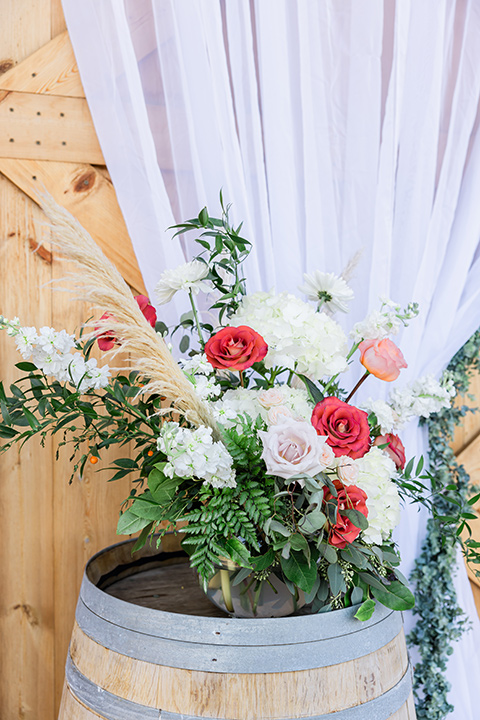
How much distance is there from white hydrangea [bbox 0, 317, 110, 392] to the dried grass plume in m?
0.16

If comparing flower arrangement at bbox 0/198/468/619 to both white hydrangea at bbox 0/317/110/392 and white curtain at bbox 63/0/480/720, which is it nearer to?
white hydrangea at bbox 0/317/110/392

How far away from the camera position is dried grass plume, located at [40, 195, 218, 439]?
646 mm

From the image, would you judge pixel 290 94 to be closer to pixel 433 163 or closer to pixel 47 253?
pixel 433 163

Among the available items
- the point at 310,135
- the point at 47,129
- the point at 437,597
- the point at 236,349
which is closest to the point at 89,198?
the point at 47,129

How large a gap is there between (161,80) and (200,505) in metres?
0.90

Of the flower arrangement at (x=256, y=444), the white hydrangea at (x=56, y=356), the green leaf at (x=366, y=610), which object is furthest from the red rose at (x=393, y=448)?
the white hydrangea at (x=56, y=356)

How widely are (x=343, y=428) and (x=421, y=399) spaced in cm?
27

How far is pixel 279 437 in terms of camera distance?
2.30ft

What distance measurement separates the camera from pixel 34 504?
4.34 ft

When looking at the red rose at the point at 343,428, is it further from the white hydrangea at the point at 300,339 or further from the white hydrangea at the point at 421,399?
the white hydrangea at the point at 421,399

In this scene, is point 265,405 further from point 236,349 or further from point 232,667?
point 232,667

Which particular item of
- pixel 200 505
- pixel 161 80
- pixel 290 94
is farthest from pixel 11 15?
pixel 200 505

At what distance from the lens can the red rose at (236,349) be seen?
75 cm

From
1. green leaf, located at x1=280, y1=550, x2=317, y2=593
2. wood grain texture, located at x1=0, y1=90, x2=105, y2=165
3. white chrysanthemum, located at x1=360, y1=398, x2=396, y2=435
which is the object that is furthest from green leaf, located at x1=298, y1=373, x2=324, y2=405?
wood grain texture, located at x1=0, y1=90, x2=105, y2=165
